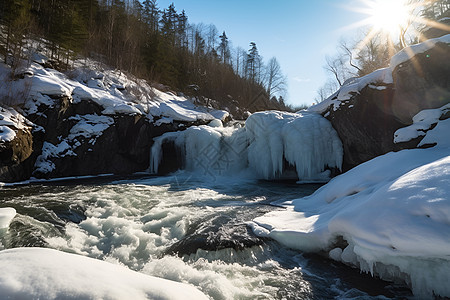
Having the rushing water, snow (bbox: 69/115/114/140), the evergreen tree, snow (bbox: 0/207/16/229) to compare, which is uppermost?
the evergreen tree

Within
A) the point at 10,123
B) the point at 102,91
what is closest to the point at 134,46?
the point at 102,91

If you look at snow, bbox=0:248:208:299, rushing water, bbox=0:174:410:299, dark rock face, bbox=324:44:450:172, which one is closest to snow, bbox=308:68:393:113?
dark rock face, bbox=324:44:450:172

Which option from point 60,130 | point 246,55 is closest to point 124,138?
point 60,130

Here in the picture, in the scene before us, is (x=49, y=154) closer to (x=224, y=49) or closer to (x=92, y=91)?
(x=92, y=91)

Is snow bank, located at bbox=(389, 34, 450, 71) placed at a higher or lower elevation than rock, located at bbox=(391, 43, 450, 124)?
higher

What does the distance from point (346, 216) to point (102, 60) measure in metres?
20.3

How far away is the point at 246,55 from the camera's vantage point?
37219 mm

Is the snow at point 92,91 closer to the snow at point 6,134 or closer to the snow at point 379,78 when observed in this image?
the snow at point 6,134

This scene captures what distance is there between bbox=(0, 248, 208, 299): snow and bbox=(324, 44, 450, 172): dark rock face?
275 inches

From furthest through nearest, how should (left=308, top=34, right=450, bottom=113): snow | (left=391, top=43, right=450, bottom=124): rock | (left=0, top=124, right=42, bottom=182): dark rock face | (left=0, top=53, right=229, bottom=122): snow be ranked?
(left=0, top=53, right=229, bottom=122): snow
(left=0, top=124, right=42, bottom=182): dark rock face
(left=308, top=34, right=450, bottom=113): snow
(left=391, top=43, right=450, bottom=124): rock

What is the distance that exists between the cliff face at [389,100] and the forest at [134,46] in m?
14.6

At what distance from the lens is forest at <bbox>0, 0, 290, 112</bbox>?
12959mm

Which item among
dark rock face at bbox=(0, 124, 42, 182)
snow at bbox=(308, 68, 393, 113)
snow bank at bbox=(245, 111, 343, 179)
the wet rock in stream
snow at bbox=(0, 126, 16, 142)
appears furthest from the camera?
snow bank at bbox=(245, 111, 343, 179)

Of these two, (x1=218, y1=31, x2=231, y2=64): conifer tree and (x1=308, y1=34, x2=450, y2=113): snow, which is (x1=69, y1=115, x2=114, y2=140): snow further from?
(x1=218, y1=31, x2=231, y2=64): conifer tree
